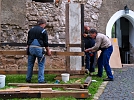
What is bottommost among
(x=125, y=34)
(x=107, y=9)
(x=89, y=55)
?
(x=89, y=55)

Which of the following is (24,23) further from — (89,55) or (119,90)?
(119,90)

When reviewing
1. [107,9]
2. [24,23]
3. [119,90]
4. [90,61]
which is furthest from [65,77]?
[107,9]

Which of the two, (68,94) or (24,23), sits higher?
(24,23)

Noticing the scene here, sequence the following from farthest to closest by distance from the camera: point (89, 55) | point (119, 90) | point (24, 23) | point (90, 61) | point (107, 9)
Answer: point (107, 9), point (24, 23), point (90, 61), point (89, 55), point (119, 90)

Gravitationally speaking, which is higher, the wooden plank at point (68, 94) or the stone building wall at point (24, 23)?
the stone building wall at point (24, 23)

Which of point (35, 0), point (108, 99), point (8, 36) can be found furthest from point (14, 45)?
point (108, 99)

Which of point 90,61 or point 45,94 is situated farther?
point 90,61

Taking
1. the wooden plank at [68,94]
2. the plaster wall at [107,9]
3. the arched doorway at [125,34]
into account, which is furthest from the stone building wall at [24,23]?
the wooden plank at [68,94]

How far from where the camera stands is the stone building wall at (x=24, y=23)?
9930mm

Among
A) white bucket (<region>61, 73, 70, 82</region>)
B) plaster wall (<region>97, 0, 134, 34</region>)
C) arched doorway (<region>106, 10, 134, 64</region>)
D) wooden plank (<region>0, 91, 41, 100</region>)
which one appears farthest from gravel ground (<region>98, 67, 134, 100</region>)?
arched doorway (<region>106, 10, 134, 64</region>)

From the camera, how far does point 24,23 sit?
10.1 m

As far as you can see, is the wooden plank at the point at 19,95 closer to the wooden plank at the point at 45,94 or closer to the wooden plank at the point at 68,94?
the wooden plank at the point at 45,94

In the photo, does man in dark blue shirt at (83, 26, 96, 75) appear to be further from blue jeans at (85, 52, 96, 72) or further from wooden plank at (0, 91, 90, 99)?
wooden plank at (0, 91, 90, 99)

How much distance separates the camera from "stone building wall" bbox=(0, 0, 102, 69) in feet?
32.6
